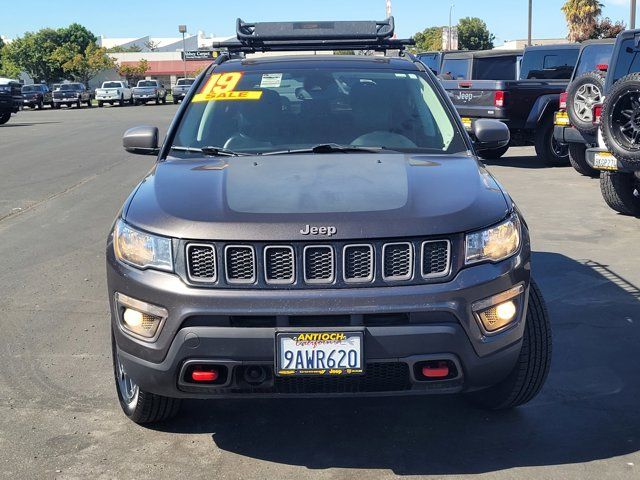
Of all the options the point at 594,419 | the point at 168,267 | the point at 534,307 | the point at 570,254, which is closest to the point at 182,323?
the point at 168,267

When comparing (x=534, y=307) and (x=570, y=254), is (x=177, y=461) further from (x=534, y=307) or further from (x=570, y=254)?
(x=570, y=254)

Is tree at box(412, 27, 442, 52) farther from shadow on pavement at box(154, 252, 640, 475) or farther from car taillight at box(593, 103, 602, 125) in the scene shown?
shadow on pavement at box(154, 252, 640, 475)

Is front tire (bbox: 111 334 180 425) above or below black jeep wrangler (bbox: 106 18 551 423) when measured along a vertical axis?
below

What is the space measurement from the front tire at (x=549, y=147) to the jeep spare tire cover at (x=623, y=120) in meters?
6.49

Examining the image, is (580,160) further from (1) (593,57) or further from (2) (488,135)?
(2) (488,135)

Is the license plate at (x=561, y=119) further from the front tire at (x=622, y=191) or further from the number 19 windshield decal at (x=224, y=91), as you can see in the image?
the number 19 windshield decal at (x=224, y=91)

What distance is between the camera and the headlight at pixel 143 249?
330 centimetres

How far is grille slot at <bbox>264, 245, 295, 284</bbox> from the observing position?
3215 mm

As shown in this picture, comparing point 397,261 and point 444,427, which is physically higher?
point 397,261

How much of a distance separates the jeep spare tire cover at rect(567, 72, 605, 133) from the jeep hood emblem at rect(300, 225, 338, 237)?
7394 mm

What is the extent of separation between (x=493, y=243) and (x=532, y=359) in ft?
2.38

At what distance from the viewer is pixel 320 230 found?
3.21 meters

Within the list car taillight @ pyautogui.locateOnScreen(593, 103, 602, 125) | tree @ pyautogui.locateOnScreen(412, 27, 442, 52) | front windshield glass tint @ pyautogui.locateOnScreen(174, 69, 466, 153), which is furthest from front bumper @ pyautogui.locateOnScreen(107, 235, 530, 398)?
tree @ pyautogui.locateOnScreen(412, 27, 442, 52)

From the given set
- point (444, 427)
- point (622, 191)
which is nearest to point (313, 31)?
point (444, 427)
